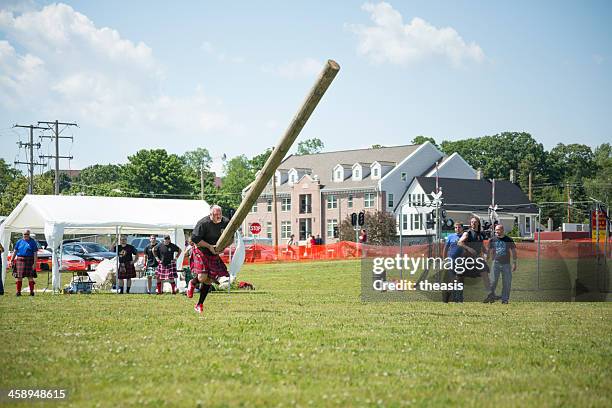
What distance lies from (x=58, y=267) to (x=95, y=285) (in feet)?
6.77

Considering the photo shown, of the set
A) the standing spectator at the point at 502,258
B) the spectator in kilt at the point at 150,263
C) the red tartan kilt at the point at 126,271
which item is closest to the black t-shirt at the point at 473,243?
the standing spectator at the point at 502,258

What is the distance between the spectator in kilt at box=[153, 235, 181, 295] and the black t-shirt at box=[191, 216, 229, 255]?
7954 millimetres

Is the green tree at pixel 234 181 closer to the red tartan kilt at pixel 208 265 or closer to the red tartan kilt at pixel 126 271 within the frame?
the red tartan kilt at pixel 126 271

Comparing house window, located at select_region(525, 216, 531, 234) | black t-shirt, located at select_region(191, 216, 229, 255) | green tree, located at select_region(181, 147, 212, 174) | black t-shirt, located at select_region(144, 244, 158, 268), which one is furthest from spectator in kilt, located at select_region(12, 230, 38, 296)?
green tree, located at select_region(181, 147, 212, 174)

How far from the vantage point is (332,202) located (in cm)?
7225

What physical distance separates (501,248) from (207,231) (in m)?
6.26

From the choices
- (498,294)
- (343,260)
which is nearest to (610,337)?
(498,294)

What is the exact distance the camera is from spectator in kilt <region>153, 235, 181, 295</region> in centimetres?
2006

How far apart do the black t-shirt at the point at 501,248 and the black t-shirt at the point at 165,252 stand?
27.6 feet

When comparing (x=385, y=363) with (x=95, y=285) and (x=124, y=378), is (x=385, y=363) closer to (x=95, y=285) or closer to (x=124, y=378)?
(x=124, y=378)

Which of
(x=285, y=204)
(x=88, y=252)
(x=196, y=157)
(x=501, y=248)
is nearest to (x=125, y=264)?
(x=501, y=248)

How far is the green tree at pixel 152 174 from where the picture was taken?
81312 millimetres

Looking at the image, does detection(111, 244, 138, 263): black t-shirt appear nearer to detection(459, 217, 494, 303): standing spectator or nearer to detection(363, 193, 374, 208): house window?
detection(459, 217, 494, 303): standing spectator

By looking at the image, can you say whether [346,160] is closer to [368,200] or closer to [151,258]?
[368,200]
